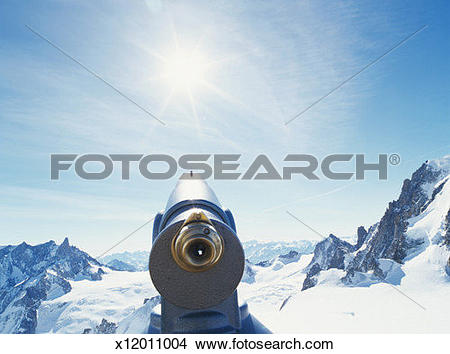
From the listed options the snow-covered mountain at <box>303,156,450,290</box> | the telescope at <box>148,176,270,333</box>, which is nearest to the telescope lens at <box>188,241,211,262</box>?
the telescope at <box>148,176,270,333</box>

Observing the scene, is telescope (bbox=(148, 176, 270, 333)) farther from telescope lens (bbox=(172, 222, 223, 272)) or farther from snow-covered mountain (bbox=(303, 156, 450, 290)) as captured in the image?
snow-covered mountain (bbox=(303, 156, 450, 290))

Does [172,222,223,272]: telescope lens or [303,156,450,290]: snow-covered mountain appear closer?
[172,222,223,272]: telescope lens

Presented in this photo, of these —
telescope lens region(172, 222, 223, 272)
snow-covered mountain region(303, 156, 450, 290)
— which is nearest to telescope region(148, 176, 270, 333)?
telescope lens region(172, 222, 223, 272)

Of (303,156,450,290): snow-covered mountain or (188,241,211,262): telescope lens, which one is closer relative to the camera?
(188,241,211,262): telescope lens

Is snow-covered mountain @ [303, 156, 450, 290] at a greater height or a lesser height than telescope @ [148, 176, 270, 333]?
greater

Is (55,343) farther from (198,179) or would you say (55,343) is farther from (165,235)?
(198,179)

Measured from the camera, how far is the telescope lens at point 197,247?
8.23 feet

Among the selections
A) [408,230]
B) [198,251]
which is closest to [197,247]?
[198,251]

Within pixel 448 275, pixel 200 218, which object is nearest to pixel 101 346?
pixel 200 218

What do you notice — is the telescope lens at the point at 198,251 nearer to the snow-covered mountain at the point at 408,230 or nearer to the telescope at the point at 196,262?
the telescope at the point at 196,262

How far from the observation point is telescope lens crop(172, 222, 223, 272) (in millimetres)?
2508

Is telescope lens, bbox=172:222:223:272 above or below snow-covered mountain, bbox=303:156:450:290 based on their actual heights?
below

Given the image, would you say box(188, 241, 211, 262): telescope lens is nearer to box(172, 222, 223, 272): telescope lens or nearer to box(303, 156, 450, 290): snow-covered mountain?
box(172, 222, 223, 272): telescope lens

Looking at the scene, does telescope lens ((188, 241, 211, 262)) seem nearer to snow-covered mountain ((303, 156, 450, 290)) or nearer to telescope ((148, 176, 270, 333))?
telescope ((148, 176, 270, 333))
